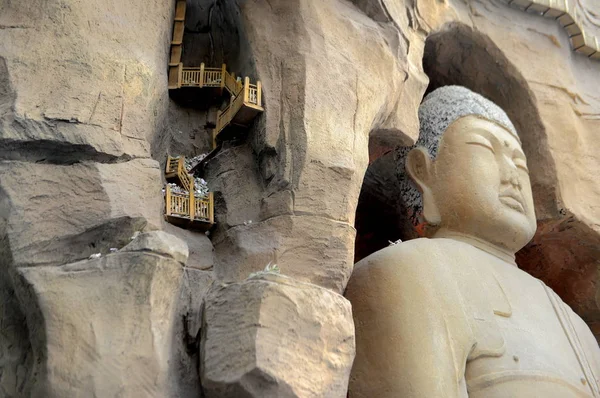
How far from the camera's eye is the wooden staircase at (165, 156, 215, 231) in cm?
243

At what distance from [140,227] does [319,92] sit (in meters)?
0.88

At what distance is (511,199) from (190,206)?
1.47m

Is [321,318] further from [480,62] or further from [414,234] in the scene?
[480,62]

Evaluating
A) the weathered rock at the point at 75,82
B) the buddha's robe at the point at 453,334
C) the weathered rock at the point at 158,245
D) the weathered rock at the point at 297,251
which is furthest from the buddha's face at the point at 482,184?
the weathered rock at the point at 158,245

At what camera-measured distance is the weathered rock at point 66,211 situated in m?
1.96

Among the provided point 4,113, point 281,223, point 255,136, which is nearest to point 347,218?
point 281,223

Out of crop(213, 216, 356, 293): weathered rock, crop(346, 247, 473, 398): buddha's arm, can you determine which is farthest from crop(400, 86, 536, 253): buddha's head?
crop(213, 216, 356, 293): weathered rock

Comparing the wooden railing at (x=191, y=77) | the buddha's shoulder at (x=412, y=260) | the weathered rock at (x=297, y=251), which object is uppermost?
the wooden railing at (x=191, y=77)

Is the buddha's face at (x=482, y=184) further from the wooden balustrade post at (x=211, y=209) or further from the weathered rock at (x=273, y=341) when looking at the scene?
the weathered rock at (x=273, y=341)

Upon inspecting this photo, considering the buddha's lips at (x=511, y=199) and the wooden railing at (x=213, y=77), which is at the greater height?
the wooden railing at (x=213, y=77)

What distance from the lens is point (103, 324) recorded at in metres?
1.86

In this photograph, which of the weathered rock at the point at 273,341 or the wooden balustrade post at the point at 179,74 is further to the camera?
the wooden balustrade post at the point at 179,74

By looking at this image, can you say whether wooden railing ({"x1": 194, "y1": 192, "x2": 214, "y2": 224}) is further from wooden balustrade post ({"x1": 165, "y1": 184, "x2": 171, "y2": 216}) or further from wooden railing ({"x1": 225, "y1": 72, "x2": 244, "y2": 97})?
wooden railing ({"x1": 225, "y1": 72, "x2": 244, "y2": 97})

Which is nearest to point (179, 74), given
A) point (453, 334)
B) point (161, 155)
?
point (161, 155)
